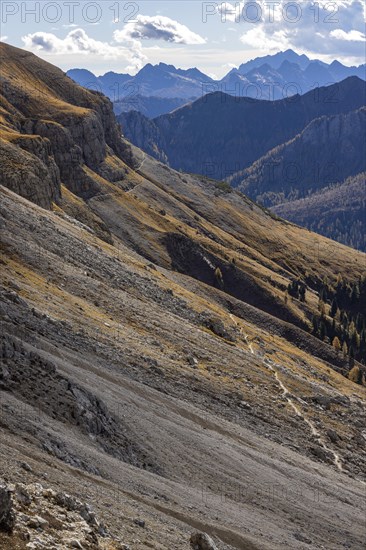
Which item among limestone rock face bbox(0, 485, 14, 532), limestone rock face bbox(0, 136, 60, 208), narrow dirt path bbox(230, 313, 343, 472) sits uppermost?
limestone rock face bbox(0, 485, 14, 532)

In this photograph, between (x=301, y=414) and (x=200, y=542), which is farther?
(x=301, y=414)

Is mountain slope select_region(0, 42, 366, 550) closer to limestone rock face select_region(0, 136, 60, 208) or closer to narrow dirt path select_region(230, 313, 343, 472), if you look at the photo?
narrow dirt path select_region(230, 313, 343, 472)

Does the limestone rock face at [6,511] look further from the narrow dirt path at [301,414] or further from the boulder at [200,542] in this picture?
the narrow dirt path at [301,414]

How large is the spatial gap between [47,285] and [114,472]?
4119cm

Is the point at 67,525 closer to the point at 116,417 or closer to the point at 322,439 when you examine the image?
the point at 116,417

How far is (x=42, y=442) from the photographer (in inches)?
1444

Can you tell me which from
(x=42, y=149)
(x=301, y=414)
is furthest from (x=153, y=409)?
(x=42, y=149)

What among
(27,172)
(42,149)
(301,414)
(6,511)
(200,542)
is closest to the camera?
(6,511)

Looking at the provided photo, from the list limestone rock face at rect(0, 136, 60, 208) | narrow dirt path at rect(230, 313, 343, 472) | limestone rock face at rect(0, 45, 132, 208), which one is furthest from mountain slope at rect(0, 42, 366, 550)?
limestone rock face at rect(0, 45, 132, 208)

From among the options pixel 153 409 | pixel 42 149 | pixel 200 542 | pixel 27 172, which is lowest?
pixel 153 409

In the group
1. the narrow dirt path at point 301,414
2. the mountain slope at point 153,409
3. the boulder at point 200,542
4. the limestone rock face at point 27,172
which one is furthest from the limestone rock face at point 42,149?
the boulder at point 200,542

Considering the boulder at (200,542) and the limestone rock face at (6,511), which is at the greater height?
the limestone rock face at (6,511)

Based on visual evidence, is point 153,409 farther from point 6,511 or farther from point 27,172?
point 27,172

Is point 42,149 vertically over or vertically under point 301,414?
over
